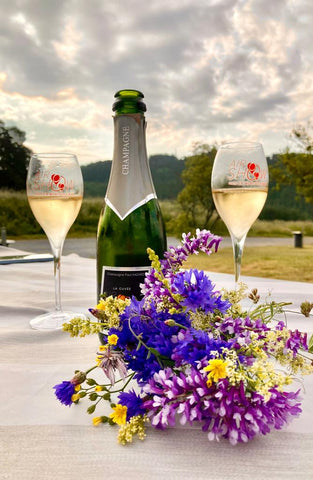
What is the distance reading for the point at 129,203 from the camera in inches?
51.4

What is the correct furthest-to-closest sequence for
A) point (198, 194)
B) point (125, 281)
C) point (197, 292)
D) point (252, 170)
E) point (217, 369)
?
1. point (198, 194)
2. point (252, 170)
3. point (125, 281)
4. point (197, 292)
5. point (217, 369)

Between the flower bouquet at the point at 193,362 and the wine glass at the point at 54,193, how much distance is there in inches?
24.9

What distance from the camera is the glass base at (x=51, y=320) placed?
1.21 metres

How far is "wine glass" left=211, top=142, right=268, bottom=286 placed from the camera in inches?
49.3

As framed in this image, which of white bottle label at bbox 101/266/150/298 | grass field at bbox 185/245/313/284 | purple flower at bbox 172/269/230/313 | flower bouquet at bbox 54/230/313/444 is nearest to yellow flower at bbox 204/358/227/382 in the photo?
flower bouquet at bbox 54/230/313/444

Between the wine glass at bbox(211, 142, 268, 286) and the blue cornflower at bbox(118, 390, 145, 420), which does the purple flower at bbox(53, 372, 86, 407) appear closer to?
the blue cornflower at bbox(118, 390, 145, 420)

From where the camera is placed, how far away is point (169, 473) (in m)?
0.49

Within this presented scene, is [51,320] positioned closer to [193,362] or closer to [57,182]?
[57,182]

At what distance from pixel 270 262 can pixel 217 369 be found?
13.6m

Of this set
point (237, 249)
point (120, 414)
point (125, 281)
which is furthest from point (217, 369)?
point (237, 249)

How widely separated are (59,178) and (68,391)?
75cm

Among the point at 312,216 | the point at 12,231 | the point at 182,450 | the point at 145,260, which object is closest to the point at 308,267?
the point at 312,216

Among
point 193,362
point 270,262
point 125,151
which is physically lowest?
point 270,262

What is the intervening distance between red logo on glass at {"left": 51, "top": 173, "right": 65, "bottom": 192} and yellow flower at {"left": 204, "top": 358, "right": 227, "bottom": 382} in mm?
→ 884
